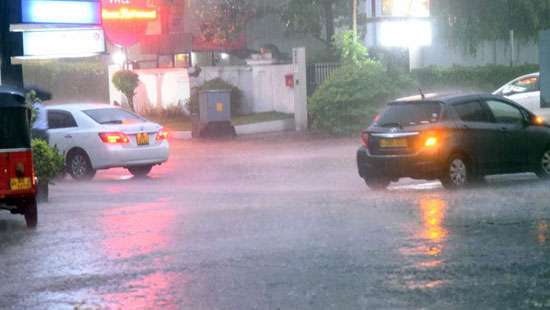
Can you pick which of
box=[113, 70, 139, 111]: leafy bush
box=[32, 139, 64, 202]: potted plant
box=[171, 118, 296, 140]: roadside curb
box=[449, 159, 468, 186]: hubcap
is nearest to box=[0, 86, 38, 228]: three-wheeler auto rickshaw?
box=[32, 139, 64, 202]: potted plant

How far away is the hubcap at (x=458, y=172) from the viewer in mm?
18000

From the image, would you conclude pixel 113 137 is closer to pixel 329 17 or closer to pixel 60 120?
pixel 60 120

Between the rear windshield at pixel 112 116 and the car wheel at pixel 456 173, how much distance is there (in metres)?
8.01

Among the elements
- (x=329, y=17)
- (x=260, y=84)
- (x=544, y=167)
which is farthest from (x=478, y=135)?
(x=329, y=17)

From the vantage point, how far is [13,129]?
14695 mm

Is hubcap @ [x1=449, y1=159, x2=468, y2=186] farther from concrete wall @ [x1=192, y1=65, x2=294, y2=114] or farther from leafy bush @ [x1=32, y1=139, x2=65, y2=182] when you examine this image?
concrete wall @ [x1=192, y1=65, x2=294, y2=114]

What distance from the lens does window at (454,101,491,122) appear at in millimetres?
18297

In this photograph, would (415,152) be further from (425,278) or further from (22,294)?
(22,294)

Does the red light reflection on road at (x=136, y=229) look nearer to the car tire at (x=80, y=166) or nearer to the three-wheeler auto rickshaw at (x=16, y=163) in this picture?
the three-wheeler auto rickshaw at (x=16, y=163)

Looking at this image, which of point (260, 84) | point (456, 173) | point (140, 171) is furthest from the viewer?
point (260, 84)

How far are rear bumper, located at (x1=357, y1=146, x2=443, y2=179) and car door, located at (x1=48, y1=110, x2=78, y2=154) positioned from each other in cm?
726

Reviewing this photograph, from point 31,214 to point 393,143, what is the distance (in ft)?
20.0

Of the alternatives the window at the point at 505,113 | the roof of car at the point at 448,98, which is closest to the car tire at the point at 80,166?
the roof of car at the point at 448,98

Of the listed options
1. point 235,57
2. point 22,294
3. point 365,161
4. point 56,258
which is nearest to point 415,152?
point 365,161
